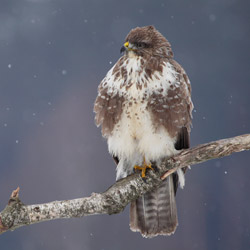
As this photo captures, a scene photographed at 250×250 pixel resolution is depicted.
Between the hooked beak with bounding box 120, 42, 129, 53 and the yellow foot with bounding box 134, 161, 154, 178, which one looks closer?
the hooked beak with bounding box 120, 42, 129, 53

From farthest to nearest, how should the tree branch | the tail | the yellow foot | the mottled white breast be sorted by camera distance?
the tail → the yellow foot → the mottled white breast → the tree branch

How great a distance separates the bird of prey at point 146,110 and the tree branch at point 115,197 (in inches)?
6.7

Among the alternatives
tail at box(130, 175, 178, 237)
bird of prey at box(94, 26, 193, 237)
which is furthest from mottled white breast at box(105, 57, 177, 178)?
tail at box(130, 175, 178, 237)

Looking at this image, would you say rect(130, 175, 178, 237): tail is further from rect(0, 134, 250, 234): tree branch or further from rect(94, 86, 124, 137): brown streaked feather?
rect(94, 86, 124, 137): brown streaked feather

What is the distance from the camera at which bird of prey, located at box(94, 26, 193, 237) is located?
4.11 meters

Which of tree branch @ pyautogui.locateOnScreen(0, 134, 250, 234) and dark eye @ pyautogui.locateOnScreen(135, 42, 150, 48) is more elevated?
dark eye @ pyautogui.locateOnScreen(135, 42, 150, 48)

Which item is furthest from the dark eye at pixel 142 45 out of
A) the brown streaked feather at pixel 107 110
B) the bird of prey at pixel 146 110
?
the brown streaked feather at pixel 107 110

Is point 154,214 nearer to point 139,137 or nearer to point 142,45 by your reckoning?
point 139,137

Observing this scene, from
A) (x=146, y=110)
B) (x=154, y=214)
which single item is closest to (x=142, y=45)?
(x=146, y=110)

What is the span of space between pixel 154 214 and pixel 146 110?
126cm

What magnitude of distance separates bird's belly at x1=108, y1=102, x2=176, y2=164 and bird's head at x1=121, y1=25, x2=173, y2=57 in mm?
549

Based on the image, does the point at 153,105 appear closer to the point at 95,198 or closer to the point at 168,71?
the point at 168,71

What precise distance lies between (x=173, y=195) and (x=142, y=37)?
1.80 m

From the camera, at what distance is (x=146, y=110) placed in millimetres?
4078
